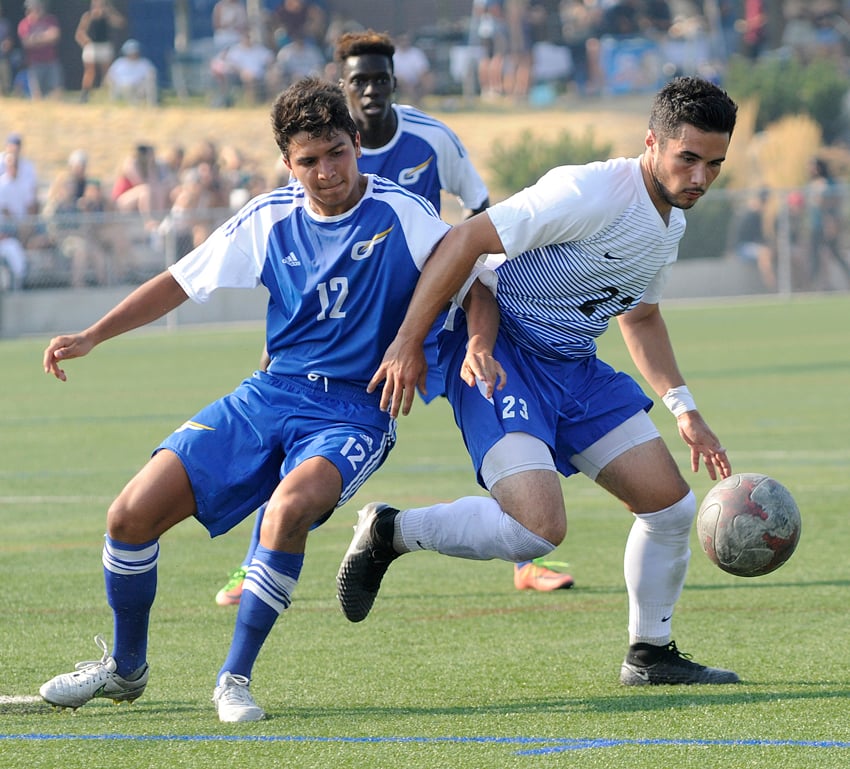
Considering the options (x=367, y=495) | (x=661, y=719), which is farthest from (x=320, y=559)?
(x=661, y=719)

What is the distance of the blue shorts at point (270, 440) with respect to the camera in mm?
5184

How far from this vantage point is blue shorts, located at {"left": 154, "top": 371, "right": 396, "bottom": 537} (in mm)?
5184

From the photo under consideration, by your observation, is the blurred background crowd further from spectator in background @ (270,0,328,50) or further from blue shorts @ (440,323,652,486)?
blue shorts @ (440,323,652,486)

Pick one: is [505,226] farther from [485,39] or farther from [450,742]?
[485,39]

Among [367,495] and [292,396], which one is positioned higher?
[292,396]

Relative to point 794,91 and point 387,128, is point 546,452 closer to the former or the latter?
point 387,128

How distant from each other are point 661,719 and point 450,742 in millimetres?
698

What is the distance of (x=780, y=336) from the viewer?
2114 centimetres

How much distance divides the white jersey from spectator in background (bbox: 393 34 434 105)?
1202 inches

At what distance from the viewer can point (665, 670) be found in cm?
550

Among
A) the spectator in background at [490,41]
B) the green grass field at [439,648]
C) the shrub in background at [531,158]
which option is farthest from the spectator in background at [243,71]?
the green grass field at [439,648]

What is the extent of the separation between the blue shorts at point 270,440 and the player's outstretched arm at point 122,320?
39cm

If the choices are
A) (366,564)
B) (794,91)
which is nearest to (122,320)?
(366,564)

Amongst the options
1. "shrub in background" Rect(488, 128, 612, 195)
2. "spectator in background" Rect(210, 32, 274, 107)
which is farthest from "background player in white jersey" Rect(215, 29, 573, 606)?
"spectator in background" Rect(210, 32, 274, 107)
